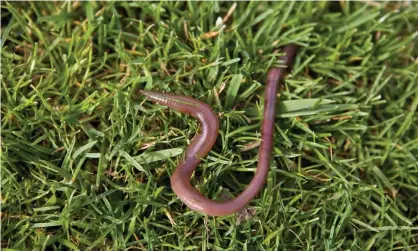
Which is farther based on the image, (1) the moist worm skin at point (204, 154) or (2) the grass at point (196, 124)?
(2) the grass at point (196, 124)

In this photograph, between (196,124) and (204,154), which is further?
(196,124)

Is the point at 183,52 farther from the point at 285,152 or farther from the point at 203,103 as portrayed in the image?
the point at 285,152

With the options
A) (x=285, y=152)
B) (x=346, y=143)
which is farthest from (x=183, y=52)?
(x=346, y=143)

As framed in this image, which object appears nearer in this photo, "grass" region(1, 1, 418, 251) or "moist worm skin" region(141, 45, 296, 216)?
"moist worm skin" region(141, 45, 296, 216)
